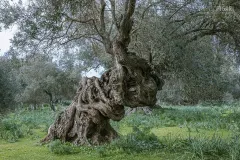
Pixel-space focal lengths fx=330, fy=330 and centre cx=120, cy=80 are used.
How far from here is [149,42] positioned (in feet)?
41.5

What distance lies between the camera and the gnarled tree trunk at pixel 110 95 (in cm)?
969

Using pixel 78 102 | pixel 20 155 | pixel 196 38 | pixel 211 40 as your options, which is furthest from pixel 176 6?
pixel 20 155

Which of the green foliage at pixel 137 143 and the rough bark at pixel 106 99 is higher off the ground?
the rough bark at pixel 106 99

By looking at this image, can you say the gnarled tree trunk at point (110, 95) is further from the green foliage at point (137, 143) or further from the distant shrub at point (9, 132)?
the distant shrub at point (9, 132)

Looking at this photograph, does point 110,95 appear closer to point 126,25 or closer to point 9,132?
point 126,25

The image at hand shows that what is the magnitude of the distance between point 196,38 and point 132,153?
653cm

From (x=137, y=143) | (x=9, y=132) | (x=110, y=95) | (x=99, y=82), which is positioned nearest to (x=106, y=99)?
(x=110, y=95)

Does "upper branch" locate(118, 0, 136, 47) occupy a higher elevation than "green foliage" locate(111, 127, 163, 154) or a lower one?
higher

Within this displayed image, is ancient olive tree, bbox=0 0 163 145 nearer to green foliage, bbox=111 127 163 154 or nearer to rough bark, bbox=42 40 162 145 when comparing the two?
rough bark, bbox=42 40 162 145

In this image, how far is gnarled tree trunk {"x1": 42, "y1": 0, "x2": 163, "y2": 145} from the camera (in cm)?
969

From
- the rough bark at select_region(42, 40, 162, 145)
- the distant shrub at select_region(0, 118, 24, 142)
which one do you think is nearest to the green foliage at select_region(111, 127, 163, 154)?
the rough bark at select_region(42, 40, 162, 145)

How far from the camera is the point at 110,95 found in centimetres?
1011

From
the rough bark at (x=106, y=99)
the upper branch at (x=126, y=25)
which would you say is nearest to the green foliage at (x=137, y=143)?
the rough bark at (x=106, y=99)

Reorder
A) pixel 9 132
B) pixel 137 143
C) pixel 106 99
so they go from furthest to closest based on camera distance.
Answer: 1. pixel 9 132
2. pixel 106 99
3. pixel 137 143
